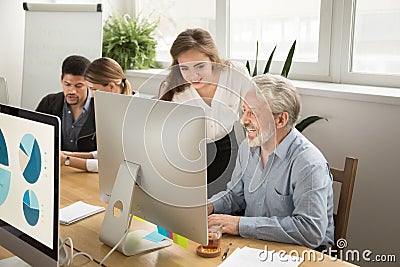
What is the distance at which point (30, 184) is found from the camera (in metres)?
1.22

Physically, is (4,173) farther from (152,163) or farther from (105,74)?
(105,74)

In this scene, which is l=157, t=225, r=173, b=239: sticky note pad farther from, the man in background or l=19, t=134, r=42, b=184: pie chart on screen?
the man in background

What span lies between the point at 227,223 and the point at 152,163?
0.36m

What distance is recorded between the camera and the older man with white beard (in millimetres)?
1533

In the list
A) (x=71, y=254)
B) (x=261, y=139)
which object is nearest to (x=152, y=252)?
(x=71, y=254)

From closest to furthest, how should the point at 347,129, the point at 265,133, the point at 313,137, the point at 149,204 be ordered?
the point at 149,204
the point at 265,133
the point at 347,129
the point at 313,137

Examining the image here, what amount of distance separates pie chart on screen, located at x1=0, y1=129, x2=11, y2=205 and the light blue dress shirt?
1.95ft

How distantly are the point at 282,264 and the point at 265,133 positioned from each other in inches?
17.5

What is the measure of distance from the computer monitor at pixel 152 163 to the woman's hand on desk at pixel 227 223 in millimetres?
202

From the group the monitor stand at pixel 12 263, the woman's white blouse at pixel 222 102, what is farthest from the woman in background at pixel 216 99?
the monitor stand at pixel 12 263

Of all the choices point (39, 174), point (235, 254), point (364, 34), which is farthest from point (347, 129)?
point (39, 174)

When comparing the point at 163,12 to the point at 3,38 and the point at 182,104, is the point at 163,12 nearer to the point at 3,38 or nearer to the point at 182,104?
the point at 3,38

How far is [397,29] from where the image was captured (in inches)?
95.0

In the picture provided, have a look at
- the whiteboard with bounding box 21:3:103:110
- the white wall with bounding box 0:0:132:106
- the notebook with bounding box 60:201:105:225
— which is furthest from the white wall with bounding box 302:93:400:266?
the white wall with bounding box 0:0:132:106
